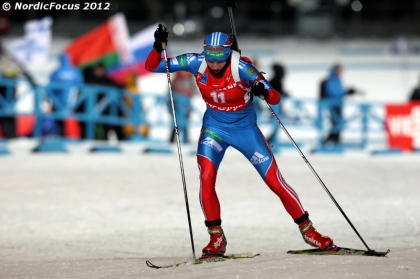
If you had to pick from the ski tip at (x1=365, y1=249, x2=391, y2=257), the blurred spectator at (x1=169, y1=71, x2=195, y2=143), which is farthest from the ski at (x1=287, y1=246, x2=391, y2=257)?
the blurred spectator at (x1=169, y1=71, x2=195, y2=143)

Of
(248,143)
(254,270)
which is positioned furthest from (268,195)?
(254,270)

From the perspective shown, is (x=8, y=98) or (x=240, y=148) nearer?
(x=240, y=148)

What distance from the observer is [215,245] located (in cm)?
648

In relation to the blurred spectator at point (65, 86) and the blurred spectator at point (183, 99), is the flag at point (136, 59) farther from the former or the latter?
the blurred spectator at point (65, 86)

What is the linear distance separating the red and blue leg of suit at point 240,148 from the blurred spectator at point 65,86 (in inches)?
382

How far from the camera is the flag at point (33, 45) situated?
682 inches

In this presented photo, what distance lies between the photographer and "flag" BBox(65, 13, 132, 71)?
1795 cm

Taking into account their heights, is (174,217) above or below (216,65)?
below

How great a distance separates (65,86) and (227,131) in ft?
32.1

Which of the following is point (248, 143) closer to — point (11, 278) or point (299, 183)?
point (11, 278)

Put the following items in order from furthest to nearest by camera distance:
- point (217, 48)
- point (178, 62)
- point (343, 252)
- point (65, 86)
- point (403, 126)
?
point (403, 126) → point (65, 86) → point (178, 62) → point (343, 252) → point (217, 48)

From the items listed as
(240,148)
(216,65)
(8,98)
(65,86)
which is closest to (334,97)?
A: (65,86)

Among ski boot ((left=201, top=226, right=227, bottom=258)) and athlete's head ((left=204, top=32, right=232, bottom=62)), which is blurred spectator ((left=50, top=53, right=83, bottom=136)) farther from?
athlete's head ((left=204, top=32, right=232, bottom=62))

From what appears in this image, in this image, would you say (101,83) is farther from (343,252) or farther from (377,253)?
(377,253)
